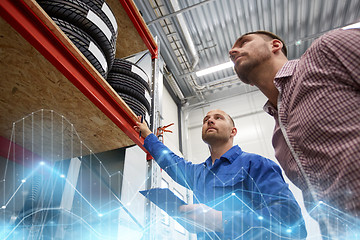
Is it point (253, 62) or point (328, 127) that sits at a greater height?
point (253, 62)

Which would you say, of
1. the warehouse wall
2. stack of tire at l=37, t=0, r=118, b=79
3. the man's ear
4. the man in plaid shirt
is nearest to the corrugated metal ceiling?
the warehouse wall

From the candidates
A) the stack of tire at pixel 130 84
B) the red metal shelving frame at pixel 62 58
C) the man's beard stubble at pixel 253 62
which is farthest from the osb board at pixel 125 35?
the man's beard stubble at pixel 253 62

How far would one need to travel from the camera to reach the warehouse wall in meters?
4.01

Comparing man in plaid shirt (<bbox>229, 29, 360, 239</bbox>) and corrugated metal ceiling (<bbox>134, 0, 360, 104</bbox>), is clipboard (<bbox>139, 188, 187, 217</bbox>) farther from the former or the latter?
corrugated metal ceiling (<bbox>134, 0, 360, 104</bbox>)

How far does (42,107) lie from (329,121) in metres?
0.96

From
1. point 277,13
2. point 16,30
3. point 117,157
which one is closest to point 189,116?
point 277,13

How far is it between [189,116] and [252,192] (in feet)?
13.1

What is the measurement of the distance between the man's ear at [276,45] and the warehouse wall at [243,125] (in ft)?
10.2

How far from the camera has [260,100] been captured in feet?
14.6

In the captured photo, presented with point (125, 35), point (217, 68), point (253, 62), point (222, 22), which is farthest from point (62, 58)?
point (217, 68)

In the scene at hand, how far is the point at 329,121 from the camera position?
0.50m

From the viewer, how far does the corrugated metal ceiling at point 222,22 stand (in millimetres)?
3189

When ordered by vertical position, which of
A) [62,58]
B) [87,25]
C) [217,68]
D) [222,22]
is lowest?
[62,58]

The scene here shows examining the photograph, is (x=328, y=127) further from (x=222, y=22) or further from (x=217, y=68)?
(x=217, y=68)
